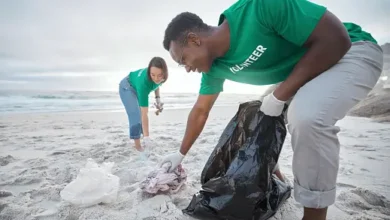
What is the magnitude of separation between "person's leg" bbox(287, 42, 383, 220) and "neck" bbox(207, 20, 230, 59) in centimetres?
44

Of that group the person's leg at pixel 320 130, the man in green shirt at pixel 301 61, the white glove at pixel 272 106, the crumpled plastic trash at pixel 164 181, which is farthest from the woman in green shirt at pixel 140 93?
the person's leg at pixel 320 130

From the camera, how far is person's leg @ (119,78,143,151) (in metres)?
3.09

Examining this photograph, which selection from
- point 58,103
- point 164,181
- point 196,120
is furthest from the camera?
point 58,103

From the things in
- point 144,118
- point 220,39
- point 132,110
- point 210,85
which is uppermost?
point 220,39

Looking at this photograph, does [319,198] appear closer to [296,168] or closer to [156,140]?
[296,168]

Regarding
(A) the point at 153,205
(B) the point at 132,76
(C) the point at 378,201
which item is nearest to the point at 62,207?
(A) the point at 153,205

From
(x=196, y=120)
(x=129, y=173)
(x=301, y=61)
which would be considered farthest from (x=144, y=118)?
(x=301, y=61)

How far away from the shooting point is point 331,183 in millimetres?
1101

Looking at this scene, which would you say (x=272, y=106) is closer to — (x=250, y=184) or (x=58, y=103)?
(x=250, y=184)

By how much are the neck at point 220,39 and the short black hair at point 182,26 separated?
7 centimetres

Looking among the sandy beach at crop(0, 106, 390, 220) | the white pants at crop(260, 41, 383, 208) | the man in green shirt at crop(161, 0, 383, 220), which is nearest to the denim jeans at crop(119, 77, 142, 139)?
the sandy beach at crop(0, 106, 390, 220)

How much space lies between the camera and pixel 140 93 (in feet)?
10.3

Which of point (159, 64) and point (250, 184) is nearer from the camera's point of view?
point (250, 184)

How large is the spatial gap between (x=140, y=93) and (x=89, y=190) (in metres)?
1.75
